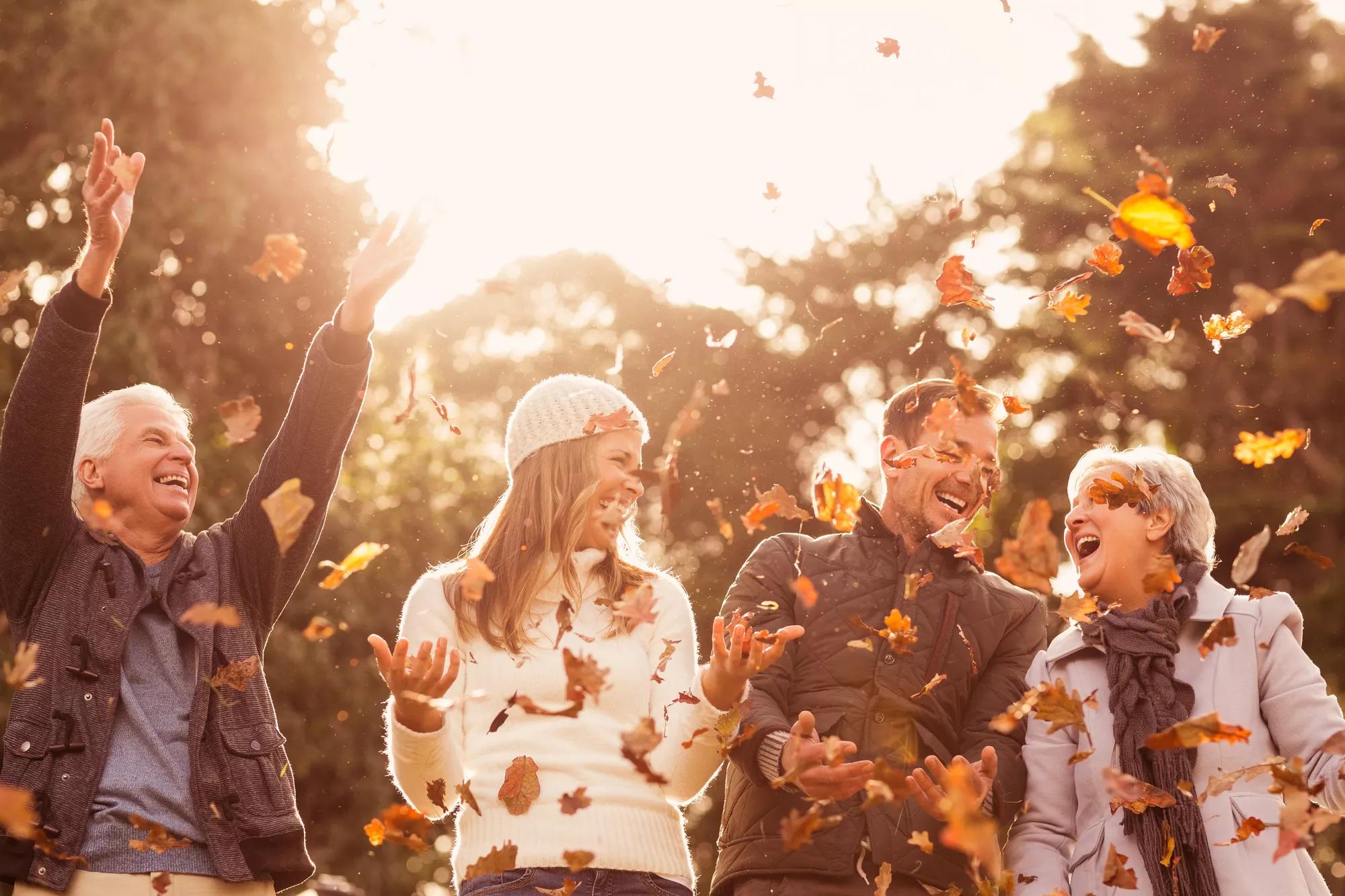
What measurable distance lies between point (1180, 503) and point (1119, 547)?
245 mm

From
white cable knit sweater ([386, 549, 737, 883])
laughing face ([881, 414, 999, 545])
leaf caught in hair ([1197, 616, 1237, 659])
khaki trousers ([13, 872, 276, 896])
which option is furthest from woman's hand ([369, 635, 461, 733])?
leaf caught in hair ([1197, 616, 1237, 659])

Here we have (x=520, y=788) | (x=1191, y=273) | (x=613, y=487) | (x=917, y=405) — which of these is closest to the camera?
(x=520, y=788)

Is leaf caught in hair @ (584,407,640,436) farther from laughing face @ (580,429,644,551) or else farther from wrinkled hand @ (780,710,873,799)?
wrinkled hand @ (780,710,873,799)

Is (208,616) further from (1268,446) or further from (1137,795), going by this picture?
(1268,446)

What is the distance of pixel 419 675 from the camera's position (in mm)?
3939

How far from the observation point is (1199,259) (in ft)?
A: 18.4

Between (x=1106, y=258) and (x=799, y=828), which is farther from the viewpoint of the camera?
(x=1106, y=258)

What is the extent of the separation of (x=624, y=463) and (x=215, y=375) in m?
11.2

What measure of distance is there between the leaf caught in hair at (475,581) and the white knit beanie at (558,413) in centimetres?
44

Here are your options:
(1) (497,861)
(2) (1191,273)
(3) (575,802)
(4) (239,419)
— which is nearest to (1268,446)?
(2) (1191,273)

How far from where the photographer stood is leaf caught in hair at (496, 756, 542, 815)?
4000mm

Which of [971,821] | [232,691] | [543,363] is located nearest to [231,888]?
[232,691]

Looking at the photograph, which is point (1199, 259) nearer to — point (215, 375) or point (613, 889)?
point (613, 889)

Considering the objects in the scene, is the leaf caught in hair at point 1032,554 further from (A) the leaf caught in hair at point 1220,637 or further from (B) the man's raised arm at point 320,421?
(B) the man's raised arm at point 320,421
